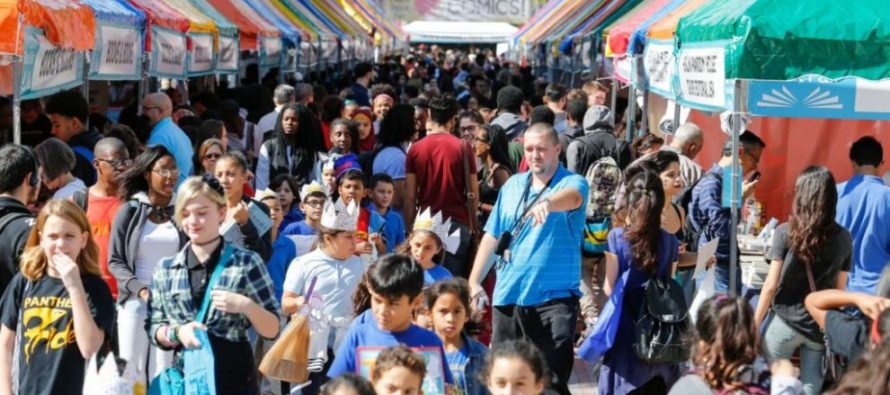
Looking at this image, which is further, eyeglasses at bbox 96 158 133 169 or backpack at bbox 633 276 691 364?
eyeglasses at bbox 96 158 133 169

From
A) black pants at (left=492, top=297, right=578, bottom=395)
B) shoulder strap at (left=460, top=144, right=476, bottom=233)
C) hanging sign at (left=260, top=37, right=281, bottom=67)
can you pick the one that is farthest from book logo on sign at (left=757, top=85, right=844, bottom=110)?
hanging sign at (left=260, top=37, right=281, bottom=67)

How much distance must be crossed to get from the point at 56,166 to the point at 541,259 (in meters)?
2.54

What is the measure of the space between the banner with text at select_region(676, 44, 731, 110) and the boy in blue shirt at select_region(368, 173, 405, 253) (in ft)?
6.08

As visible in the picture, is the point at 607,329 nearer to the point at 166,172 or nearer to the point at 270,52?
the point at 166,172

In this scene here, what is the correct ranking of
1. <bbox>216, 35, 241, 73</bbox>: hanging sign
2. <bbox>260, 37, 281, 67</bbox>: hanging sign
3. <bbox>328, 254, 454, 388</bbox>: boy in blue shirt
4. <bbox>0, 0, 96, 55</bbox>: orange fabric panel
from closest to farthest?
<bbox>328, 254, 454, 388</bbox>: boy in blue shirt → <bbox>0, 0, 96, 55</bbox>: orange fabric panel → <bbox>216, 35, 241, 73</bbox>: hanging sign → <bbox>260, 37, 281, 67</bbox>: hanging sign

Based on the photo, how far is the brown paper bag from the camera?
5230 millimetres

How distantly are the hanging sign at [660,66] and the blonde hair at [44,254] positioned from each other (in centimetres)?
457

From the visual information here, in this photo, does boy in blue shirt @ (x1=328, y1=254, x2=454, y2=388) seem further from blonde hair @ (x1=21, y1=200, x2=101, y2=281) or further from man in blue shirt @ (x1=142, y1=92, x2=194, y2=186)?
man in blue shirt @ (x1=142, y1=92, x2=194, y2=186)

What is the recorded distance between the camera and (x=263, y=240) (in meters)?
6.94

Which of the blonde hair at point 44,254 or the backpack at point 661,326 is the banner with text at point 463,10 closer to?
the backpack at point 661,326

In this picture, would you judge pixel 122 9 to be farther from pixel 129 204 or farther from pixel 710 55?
pixel 710 55

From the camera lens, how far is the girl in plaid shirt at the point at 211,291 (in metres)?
4.82

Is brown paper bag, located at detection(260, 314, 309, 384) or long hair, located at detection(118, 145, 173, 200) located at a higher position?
long hair, located at detection(118, 145, 173, 200)

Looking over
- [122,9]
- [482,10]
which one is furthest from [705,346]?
[482,10]
